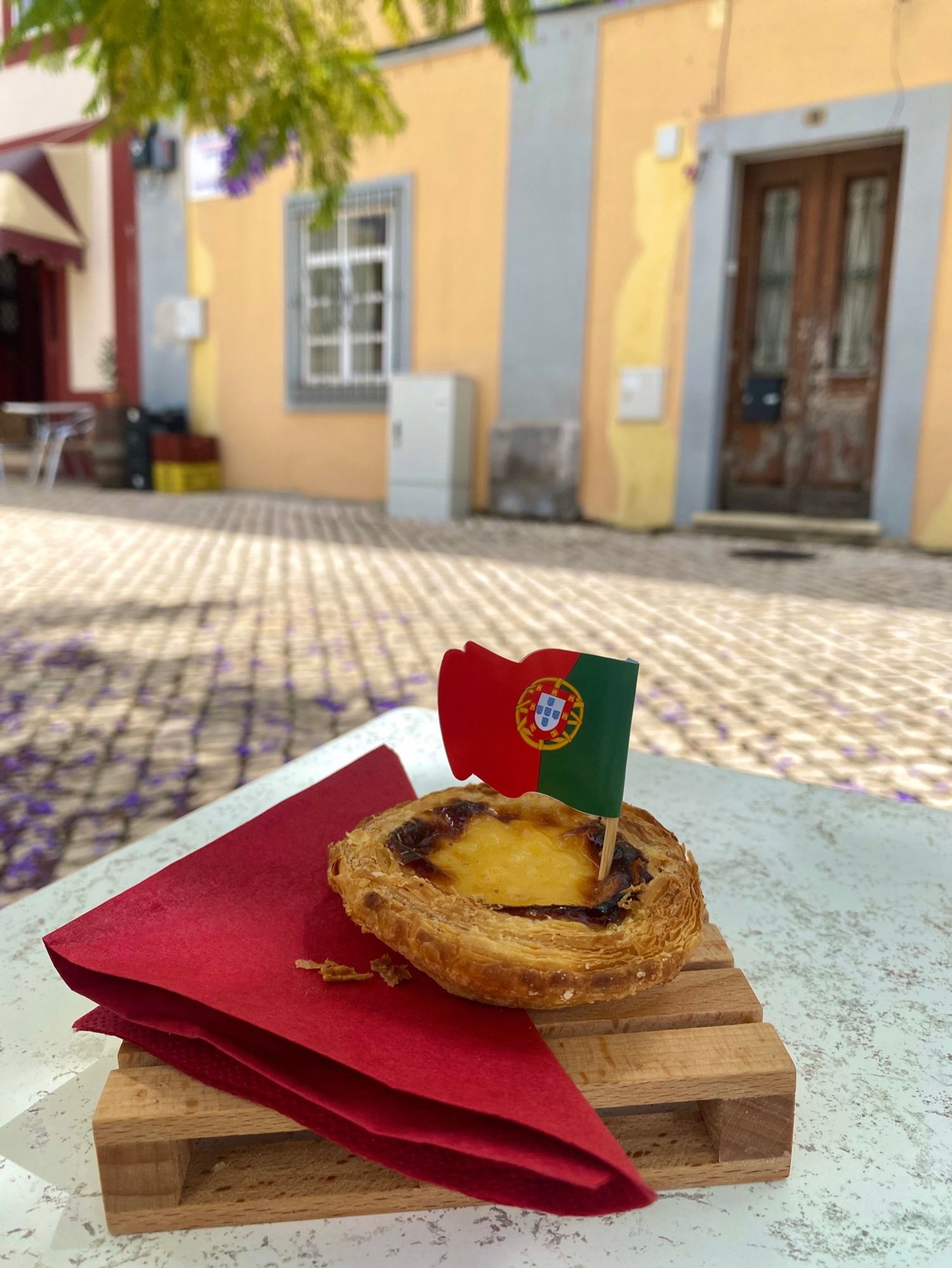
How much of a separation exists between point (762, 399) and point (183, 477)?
6.29 meters

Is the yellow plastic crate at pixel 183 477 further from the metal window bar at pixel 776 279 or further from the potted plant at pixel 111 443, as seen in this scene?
the metal window bar at pixel 776 279

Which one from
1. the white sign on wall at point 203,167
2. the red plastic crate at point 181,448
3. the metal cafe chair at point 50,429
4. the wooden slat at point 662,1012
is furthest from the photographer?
the metal cafe chair at point 50,429

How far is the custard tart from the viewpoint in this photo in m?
0.71

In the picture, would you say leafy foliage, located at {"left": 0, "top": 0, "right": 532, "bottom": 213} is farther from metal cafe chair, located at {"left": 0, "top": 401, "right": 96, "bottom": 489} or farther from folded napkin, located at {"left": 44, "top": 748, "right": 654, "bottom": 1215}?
metal cafe chair, located at {"left": 0, "top": 401, "right": 96, "bottom": 489}

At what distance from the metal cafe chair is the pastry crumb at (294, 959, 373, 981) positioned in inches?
449

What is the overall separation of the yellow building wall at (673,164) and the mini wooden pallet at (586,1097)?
7.60 m

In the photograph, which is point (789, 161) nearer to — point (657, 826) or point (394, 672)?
point (394, 672)

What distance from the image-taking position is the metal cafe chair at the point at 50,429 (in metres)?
11.6

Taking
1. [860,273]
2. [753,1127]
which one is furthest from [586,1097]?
[860,273]

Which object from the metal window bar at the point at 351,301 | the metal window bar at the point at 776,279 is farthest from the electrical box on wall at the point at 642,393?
the metal window bar at the point at 351,301

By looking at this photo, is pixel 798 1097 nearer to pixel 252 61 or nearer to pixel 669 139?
pixel 252 61

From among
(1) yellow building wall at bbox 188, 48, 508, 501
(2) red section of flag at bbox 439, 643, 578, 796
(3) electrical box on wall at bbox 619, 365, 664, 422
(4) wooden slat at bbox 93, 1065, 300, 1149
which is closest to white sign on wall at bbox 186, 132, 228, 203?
(1) yellow building wall at bbox 188, 48, 508, 501

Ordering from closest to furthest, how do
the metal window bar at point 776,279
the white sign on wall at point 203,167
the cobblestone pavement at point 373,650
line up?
1. the cobblestone pavement at point 373,650
2. the metal window bar at point 776,279
3. the white sign on wall at point 203,167

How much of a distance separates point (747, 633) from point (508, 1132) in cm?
416
